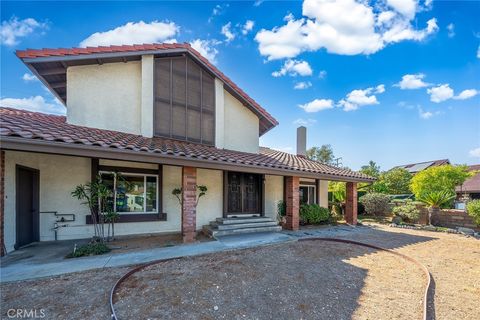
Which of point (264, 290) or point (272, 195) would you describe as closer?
point (264, 290)

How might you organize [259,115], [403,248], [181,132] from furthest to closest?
[259,115] → [181,132] → [403,248]

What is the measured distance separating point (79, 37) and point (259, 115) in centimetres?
857

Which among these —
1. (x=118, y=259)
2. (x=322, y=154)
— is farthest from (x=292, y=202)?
(x=322, y=154)

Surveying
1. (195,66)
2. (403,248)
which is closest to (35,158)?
(195,66)

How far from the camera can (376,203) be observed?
1600cm

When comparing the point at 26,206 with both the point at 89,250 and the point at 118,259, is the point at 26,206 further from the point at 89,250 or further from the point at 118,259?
the point at 118,259

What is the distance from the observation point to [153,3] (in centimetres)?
888

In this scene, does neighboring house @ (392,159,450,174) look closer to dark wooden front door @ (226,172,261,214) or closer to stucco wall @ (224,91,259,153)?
stucco wall @ (224,91,259,153)

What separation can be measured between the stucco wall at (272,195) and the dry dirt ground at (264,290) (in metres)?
4.89

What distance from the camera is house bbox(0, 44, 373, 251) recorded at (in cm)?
633

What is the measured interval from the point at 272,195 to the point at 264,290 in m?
7.47

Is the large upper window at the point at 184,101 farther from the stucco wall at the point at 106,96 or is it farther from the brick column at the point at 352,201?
the brick column at the point at 352,201

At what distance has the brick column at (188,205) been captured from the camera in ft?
25.0

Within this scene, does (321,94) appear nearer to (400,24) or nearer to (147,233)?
(400,24)
